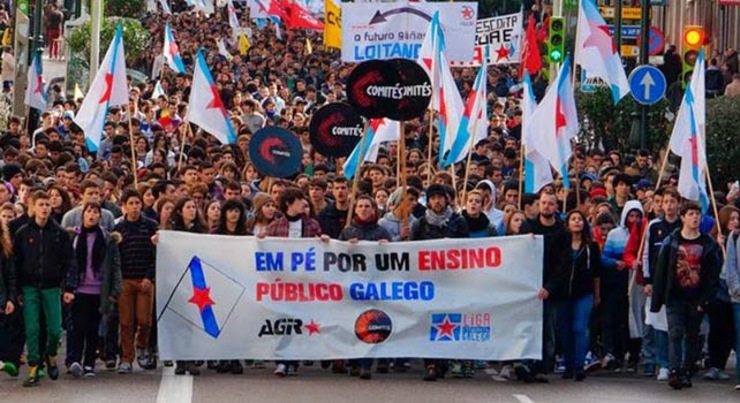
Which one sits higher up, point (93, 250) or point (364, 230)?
point (364, 230)

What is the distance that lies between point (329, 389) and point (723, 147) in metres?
11.5

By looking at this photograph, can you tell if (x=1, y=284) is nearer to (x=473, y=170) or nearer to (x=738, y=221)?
(x=738, y=221)

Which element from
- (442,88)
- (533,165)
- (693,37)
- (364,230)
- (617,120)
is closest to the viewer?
(364,230)

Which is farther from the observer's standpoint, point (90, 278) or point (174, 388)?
point (90, 278)

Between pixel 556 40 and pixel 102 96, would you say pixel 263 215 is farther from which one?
pixel 556 40

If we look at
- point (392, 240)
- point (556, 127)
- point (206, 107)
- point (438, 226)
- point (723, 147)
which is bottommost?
point (392, 240)

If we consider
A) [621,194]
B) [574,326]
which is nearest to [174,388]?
[574,326]

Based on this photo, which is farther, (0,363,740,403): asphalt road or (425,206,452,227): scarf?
(425,206,452,227): scarf

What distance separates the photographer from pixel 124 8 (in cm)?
6538

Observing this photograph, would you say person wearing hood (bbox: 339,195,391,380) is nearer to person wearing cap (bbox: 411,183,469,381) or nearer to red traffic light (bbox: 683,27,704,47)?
person wearing cap (bbox: 411,183,469,381)

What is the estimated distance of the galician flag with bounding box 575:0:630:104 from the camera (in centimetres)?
2553

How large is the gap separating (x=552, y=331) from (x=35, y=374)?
4.20 meters

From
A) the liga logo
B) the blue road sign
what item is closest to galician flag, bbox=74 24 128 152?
the liga logo

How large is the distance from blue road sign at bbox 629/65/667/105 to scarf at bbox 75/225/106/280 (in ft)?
37.1
